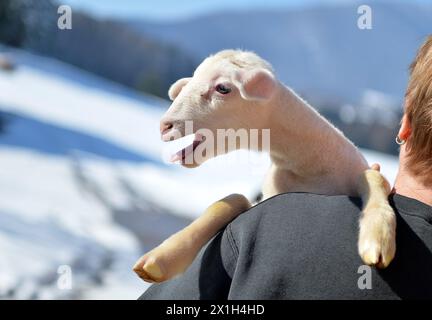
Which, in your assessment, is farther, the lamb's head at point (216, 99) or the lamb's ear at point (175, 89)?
the lamb's ear at point (175, 89)

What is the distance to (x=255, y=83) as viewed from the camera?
80.4 inches

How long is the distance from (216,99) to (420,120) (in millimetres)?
552

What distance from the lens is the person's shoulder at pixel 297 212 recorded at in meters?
1.67

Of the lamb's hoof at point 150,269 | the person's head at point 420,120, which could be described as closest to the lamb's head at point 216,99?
the lamb's hoof at point 150,269

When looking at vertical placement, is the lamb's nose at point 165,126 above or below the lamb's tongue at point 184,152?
above

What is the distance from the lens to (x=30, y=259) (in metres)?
6.56

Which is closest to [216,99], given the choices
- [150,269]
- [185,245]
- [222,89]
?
[222,89]

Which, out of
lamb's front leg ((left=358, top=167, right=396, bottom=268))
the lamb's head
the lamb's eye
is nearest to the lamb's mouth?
the lamb's head

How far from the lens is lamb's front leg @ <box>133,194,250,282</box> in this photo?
183 cm

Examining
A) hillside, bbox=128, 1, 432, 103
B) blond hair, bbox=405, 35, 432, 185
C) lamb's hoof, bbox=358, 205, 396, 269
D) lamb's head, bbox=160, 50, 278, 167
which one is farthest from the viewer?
hillside, bbox=128, 1, 432, 103

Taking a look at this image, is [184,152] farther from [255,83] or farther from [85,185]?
[85,185]

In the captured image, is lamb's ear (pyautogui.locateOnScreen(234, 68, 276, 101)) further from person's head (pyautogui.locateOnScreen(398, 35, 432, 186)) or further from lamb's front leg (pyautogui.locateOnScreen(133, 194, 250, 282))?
person's head (pyautogui.locateOnScreen(398, 35, 432, 186))

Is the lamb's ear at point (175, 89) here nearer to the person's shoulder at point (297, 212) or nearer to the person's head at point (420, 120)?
the person's shoulder at point (297, 212)

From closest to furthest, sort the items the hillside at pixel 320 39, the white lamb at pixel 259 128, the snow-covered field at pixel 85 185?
the white lamb at pixel 259 128, the snow-covered field at pixel 85 185, the hillside at pixel 320 39
